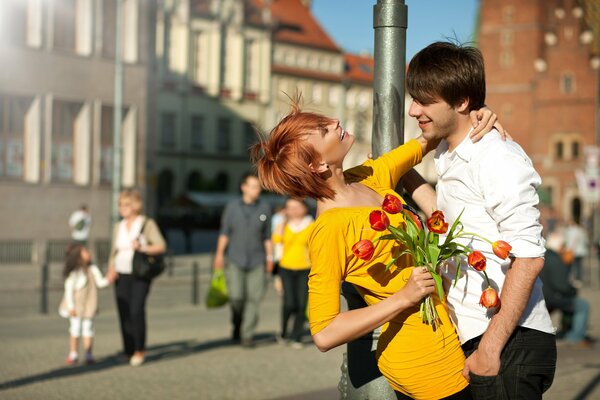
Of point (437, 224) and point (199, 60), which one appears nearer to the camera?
point (437, 224)

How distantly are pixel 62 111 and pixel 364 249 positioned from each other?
36382 millimetres

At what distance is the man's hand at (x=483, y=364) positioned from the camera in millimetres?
3703

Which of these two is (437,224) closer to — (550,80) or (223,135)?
(223,135)

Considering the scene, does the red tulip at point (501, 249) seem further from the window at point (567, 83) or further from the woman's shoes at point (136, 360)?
the window at point (567, 83)

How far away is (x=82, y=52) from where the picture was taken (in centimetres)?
3950

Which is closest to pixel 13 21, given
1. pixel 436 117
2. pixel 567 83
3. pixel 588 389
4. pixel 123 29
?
pixel 123 29

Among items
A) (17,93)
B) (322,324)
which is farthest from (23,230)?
(322,324)

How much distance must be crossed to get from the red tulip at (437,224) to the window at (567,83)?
8449cm

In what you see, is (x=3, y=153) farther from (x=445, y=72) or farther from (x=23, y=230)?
(x=445, y=72)

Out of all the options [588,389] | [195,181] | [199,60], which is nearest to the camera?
[588,389]

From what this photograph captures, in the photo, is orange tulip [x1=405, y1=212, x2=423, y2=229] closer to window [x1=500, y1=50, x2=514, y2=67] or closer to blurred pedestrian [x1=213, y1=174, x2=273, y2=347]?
blurred pedestrian [x1=213, y1=174, x2=273, y2=347]

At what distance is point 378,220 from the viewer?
370cm

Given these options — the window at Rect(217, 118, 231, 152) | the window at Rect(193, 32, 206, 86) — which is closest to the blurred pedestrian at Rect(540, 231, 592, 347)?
the window at Rect(193, 32, 206, 86)

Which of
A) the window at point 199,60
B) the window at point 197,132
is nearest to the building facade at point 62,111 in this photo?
the window at point 199,60
